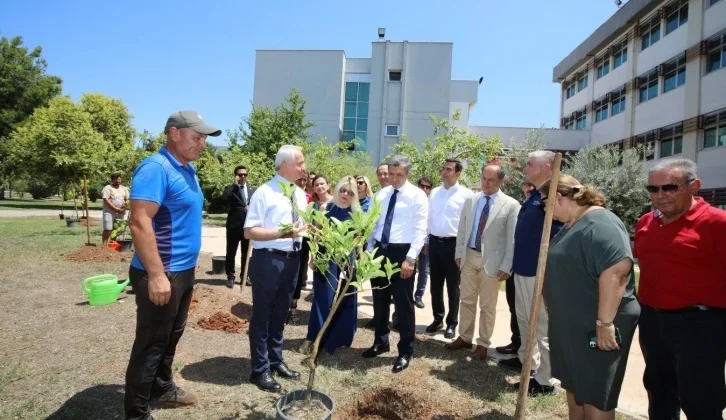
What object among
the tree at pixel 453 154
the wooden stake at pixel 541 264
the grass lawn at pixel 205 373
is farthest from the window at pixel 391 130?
the wooden stake at pixel 541 264

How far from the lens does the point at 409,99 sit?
36.0 metres

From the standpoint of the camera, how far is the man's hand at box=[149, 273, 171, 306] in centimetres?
277

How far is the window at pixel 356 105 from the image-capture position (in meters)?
37.2

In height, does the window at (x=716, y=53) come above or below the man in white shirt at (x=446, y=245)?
above

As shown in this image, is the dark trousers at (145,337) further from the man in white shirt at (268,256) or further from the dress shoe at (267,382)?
the dress shoe at (267,382)

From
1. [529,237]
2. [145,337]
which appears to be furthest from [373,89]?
[145,337]

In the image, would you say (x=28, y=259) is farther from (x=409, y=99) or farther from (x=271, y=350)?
(x=409, y=99)

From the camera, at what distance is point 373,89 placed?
3672 centimetres

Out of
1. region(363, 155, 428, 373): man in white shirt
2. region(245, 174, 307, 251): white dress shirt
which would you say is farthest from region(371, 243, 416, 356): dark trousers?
region(245, 174, 307, 251): white dress shirt

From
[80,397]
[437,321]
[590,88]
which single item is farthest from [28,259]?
[590,88]

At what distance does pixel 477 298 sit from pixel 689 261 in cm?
243

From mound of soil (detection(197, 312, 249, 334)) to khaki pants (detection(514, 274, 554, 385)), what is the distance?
343 centimetres

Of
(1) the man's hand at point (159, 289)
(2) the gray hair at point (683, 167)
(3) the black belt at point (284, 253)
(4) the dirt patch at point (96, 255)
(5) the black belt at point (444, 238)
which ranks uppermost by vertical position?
(2) the gray hair at point (683, 167)

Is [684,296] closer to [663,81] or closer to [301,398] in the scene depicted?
[301,398]
